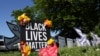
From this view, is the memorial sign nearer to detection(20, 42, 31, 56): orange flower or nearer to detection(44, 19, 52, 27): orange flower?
detection(20, 42, 31, 56): orange flower

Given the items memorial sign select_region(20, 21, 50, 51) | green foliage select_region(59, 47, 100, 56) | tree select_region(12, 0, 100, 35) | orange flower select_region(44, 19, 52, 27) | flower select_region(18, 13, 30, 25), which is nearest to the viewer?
flower select_region(18, 13, 30, 25)

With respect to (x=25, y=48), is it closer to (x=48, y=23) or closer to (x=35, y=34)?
(x=35, y=34)

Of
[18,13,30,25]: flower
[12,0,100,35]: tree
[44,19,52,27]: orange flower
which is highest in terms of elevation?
[18,13,30,25]: flower

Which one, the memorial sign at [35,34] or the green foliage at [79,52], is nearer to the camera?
the memorial sign at [35,34]

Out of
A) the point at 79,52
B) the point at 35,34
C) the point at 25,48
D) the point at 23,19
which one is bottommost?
the point at 79,52

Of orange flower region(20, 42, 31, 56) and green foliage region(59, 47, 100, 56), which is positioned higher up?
orange flower region(20, 42, 31, 56)

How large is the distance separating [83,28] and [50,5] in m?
5.17

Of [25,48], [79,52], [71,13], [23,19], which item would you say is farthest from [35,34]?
[71,13]

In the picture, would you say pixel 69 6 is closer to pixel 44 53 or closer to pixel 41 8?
pixel 41 8

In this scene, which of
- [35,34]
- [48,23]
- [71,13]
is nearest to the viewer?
[48,23]

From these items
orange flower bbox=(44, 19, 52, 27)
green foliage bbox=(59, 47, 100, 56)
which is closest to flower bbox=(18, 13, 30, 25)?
orange flower bbox=(44, 19, 52, 27)

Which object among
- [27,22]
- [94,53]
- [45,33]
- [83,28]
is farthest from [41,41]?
[83,28]

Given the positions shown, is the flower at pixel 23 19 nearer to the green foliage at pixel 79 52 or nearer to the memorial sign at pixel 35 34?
the memorial sign at pixel 35 34

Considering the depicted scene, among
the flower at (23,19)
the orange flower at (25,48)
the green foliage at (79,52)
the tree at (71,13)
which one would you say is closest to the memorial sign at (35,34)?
the orange flower at (25,48)
